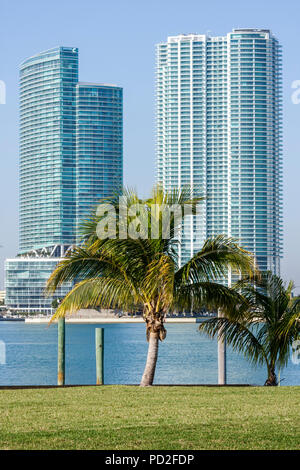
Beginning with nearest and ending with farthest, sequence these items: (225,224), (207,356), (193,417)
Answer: (193,417), (207,356), (225,224)

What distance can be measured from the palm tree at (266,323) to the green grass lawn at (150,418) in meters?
2.65

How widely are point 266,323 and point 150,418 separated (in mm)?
7987

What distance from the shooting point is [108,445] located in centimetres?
851

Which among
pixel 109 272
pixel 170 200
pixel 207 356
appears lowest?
pixel 207 356

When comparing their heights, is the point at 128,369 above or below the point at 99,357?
below

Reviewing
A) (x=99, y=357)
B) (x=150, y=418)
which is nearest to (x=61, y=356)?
(x=99, y=357)

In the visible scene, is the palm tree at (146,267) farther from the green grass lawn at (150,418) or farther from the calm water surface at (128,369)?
the calm water surface at (128,369)

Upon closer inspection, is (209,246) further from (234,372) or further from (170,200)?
(234,372)

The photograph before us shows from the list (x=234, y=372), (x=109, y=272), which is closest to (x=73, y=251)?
(x=109, y=272)

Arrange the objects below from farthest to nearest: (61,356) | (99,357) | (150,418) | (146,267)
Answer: (61,356) < (99,357) < (146,267) < (150,418)

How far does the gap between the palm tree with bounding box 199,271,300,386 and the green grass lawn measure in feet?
8.69

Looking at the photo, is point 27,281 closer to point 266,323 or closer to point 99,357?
point 99,357

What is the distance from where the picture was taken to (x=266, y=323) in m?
18.1

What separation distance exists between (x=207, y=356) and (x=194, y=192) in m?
47.6
